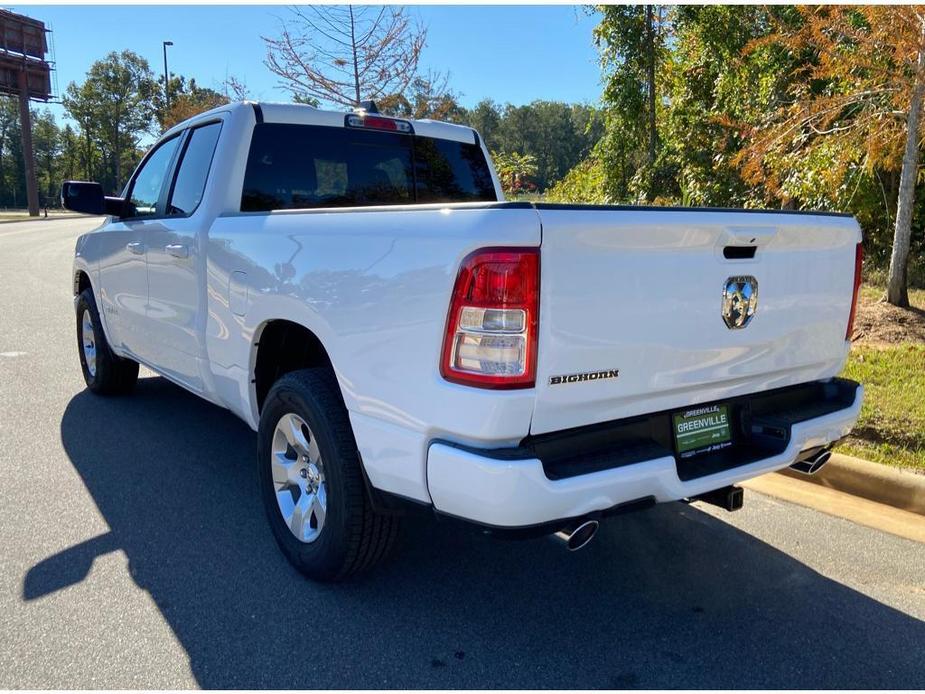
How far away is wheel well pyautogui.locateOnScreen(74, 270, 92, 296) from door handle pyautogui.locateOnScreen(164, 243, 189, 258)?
217cm

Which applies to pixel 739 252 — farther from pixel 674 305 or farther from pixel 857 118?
pixel 857 118

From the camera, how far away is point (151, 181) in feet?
17.1

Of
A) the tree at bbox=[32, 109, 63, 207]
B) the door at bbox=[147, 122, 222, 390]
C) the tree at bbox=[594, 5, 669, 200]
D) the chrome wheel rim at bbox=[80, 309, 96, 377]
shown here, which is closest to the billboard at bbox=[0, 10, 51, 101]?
the tree at bbox=[32, 109, 63, 207]

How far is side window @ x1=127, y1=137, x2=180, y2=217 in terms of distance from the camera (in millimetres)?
4945

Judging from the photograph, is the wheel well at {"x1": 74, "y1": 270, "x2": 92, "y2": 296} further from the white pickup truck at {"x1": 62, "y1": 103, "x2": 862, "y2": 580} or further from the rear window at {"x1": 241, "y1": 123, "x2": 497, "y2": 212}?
the rear window at {"x1": 241, "y1": 123, "x2": 497, "y2": 212}

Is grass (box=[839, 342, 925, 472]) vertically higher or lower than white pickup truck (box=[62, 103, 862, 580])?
lower

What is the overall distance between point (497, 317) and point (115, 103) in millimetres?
74495

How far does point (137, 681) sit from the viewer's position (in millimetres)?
2598

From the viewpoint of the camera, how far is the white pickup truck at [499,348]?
2.39 meters

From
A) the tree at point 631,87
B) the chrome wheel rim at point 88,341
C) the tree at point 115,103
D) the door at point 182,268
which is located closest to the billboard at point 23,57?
the tree at point 115,103

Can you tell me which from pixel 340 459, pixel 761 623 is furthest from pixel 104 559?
pixel 761 623

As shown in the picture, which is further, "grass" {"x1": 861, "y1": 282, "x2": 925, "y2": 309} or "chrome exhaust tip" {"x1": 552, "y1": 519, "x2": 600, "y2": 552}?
"grass" {"x1": 861, "y1": 282, "x2": 925, "y2": 309}

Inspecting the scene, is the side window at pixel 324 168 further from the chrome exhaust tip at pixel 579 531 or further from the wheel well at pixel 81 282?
the wheel well at pixel 81 282

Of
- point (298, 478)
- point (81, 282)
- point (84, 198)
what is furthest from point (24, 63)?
point (298, 478)
